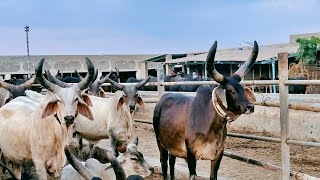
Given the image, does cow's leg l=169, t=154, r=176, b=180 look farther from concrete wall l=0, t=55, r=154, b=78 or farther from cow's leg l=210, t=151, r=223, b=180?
concrete wall l=0, t=55, r=154, b=78

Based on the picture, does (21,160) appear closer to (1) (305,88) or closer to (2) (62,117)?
(2) (62,117)

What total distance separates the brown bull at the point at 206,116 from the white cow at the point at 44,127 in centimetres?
113

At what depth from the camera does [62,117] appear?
17.4 ft

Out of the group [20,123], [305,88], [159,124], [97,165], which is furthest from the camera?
[305,88]

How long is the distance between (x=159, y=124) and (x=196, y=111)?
944mm

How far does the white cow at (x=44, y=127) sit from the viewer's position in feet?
17.7

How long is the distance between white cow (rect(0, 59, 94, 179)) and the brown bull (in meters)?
1.13

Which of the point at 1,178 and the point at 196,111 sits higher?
the point at 196,111

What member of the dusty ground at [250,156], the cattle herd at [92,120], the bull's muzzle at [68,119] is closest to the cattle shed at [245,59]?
the dusty ground at [250,156]

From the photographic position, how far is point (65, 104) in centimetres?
529

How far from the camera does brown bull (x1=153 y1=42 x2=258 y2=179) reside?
5359 millimetres

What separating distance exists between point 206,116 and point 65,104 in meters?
1.60

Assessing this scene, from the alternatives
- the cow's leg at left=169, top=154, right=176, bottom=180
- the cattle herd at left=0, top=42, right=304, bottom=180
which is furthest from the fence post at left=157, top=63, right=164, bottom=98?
the cow's leg at left=169, top=154, right=176, bottom=180

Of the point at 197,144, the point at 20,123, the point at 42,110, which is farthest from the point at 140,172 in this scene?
the point at 20,123
